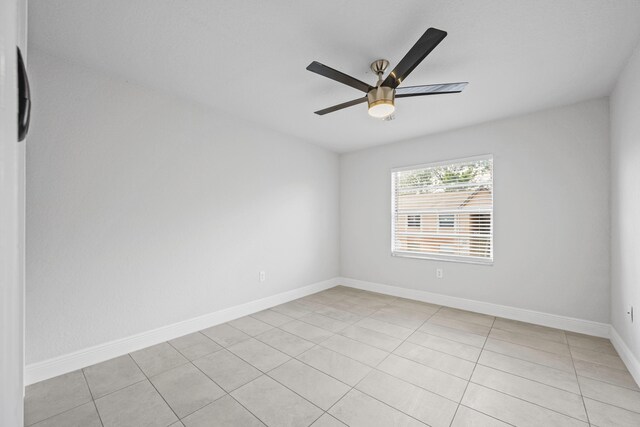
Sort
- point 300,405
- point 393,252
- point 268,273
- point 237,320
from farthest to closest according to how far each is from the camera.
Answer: point 393,252 < point 268,273 < point 237,320 < point 300,405

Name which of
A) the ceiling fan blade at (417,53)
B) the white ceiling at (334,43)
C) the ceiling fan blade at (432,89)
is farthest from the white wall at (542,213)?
the ceiling fan blade at (417,53)

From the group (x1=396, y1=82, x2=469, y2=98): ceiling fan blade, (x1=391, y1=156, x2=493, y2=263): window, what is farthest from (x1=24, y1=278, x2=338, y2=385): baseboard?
(x1=396, y1=82, x2=469, y2=98): ceiling fan blade

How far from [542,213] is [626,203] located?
81 centimetres

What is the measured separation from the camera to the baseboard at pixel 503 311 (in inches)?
116

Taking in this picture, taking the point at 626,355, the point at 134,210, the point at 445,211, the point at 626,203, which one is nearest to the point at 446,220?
the point at 445,211

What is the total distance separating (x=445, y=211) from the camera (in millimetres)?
3957

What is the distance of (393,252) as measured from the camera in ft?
14.6

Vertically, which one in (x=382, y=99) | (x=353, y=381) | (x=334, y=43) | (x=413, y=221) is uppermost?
(x=334, y=43)

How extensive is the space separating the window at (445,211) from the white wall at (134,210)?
6.29 feet

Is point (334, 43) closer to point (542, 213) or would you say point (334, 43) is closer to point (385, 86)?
point (385, 86)

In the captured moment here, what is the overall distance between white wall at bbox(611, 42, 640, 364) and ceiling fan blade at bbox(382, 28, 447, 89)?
1.77 meters

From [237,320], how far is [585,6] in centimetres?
399

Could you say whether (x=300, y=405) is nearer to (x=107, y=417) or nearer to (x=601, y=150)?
(x=107, y=417)

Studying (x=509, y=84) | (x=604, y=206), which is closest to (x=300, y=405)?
(x=509, y=84)
